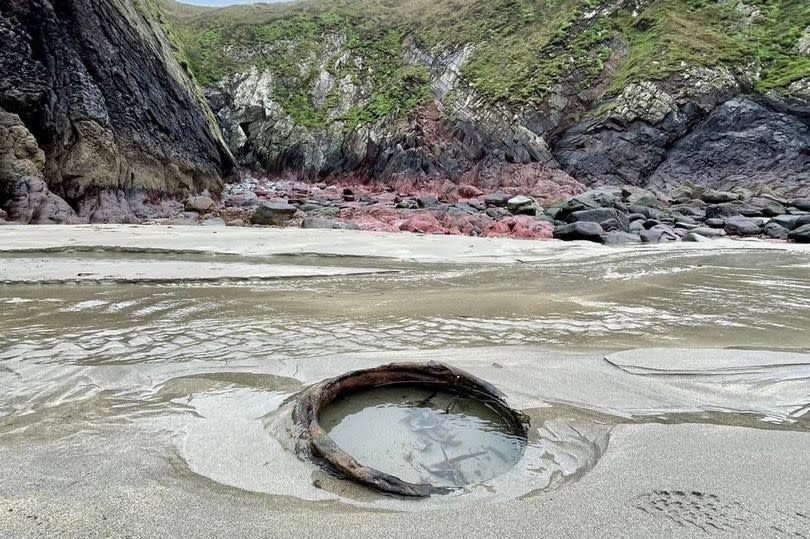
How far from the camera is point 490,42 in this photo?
2661 centimetres

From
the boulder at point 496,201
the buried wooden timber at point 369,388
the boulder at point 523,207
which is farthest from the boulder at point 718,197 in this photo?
the buried wooden timber at point 369,388

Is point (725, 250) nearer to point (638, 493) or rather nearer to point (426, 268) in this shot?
point (426, 268)

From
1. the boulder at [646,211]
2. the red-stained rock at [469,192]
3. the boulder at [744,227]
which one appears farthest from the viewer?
the red-stained rock at [469,192]

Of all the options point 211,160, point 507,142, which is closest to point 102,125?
point 211,160

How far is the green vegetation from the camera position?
20641mm

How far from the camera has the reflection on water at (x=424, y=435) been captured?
1335mm

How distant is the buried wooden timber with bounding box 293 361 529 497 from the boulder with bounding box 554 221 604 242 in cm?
916

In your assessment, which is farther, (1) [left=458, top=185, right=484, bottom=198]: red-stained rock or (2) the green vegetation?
(2) the green vegetation

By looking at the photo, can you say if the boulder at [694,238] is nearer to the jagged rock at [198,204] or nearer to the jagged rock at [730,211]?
the jagged rock at [730,211]

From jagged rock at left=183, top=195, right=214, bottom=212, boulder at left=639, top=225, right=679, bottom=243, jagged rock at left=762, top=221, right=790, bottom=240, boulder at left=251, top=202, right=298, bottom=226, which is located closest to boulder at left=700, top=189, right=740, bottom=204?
jagged rock at left=762, top=221, right=790, bottom=240

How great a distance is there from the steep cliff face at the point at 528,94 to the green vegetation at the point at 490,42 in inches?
3.8

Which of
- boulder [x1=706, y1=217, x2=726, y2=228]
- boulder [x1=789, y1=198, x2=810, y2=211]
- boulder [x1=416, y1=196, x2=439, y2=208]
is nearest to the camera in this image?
boulder [x1=706, y1=217, x2=726, y2=228]

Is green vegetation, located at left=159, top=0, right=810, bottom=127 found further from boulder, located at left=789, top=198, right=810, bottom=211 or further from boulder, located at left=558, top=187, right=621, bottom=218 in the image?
boulder, located at left=558, top=187, right=621, bottom=218

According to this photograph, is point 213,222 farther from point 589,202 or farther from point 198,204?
point 589,202
